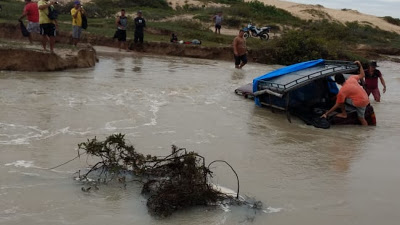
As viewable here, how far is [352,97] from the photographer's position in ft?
29.6

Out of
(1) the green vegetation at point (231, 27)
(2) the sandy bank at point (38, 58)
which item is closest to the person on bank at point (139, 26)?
(1) the green vegetation at point (231, 27)

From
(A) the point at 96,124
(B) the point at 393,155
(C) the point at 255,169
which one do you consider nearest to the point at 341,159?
(B) the point at 393,155

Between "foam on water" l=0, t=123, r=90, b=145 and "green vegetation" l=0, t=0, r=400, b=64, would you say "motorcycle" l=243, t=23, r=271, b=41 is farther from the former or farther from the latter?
"foam on water" l=0, t=123, r=90, b=145

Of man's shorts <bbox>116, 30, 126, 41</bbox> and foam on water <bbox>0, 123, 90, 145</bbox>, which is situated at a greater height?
man's shorts <bbox>116, 30, 126, 41</bbox>

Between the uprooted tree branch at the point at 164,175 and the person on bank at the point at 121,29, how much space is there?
12197 mm

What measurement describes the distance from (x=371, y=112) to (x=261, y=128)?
97.2 inches

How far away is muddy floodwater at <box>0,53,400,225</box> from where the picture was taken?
4.93 metres

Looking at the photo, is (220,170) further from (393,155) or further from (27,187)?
(393,155)

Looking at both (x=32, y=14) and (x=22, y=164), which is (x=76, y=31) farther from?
(x=22, y=164)

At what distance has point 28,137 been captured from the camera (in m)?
6.95

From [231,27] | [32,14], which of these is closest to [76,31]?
[32,14]

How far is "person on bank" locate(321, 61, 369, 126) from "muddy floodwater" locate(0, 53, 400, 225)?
381 mm

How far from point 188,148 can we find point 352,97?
3.71m

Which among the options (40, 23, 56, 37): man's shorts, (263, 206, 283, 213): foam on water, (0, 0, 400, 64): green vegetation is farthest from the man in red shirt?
(263, 206, 283, 213): foam on water
